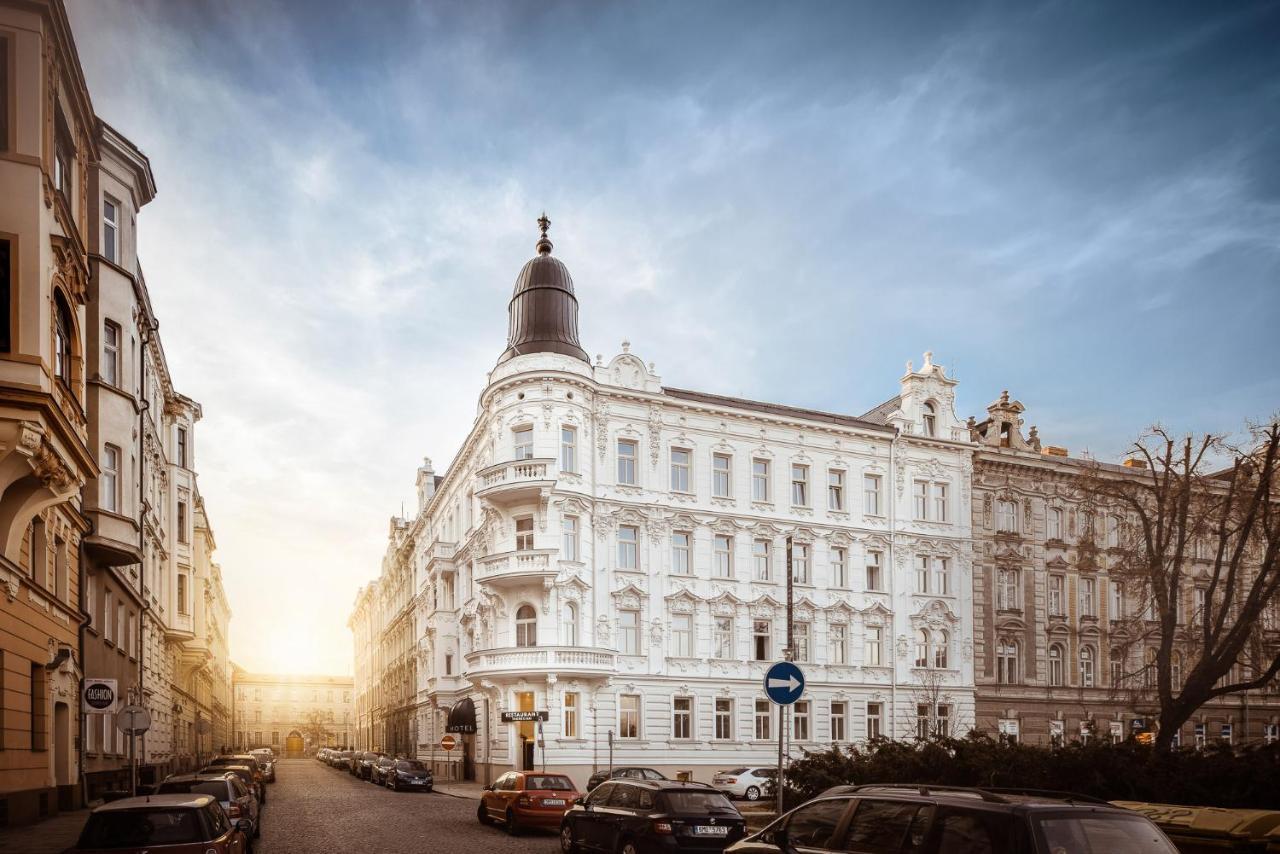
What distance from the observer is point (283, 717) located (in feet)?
559

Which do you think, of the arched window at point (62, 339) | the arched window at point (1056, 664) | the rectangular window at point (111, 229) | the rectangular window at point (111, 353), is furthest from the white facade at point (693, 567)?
the arched window at point (62, 339)

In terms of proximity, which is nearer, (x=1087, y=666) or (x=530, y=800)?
(x=530, y=800)

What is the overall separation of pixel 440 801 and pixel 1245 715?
140 feet

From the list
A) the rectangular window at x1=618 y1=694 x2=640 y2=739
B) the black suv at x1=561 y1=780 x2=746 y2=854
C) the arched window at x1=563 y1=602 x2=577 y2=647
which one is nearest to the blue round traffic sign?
the black suv at x1=561 y1=780 x2=746 y2=854

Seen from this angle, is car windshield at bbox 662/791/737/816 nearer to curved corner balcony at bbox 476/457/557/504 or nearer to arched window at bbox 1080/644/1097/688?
curved corner balcony at bbox 476/457/557/504

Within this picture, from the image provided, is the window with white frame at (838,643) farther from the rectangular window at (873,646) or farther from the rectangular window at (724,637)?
the rectangular window at (724,637)

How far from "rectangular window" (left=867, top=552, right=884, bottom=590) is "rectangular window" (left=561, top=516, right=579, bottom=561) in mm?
14588

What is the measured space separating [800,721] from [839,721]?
2.16m

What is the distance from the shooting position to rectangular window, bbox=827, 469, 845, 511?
163 ft

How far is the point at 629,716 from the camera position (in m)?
43.7

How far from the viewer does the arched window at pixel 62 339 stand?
20.0 m

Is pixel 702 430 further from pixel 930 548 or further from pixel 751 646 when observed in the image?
pixel 930 548

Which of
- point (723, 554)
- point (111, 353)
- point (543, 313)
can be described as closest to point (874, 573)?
point (723, 554)

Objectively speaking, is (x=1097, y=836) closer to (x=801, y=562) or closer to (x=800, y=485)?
(x=801, y=562)
